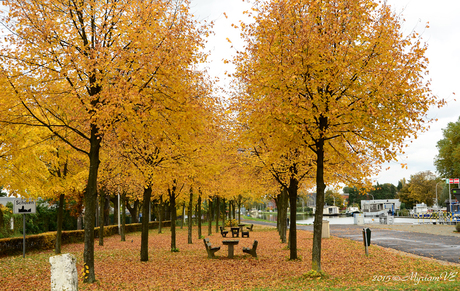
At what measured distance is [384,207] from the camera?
8288 cm

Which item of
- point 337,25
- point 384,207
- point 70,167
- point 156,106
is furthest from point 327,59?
point 384,207

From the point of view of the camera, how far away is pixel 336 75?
9.03 meters

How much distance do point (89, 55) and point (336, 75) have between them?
6275 mm

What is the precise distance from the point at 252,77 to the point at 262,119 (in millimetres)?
1166

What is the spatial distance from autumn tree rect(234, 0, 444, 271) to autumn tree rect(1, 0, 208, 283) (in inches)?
106

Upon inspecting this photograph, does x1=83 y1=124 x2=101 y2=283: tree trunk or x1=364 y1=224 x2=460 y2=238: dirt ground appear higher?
x1=83 y1=124 x2=101 y2=283: tree trunk

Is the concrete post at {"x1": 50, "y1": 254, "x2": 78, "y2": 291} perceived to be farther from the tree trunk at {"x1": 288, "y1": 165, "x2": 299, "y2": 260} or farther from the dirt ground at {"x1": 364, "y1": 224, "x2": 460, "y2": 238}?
the dirt ground at {"x1": 364, "y1": 224, "x2": 460, "y2": 238}

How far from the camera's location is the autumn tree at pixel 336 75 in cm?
908

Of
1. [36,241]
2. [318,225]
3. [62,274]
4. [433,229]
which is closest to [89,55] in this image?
[62,274]

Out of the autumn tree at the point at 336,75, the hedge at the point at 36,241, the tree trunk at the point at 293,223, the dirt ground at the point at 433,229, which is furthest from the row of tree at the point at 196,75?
the dirt ground at the point at 433,229

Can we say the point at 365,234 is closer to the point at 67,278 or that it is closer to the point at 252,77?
the point at 252,77

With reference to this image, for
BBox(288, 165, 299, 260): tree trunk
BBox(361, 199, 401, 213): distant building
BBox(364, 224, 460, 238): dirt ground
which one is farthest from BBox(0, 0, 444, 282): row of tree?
BBox(361, 199, 401, 213): distant building

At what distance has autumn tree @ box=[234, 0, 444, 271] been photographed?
29.8 ft

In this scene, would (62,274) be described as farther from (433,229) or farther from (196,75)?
(433,229)
